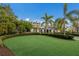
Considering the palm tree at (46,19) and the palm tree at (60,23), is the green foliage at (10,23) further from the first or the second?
the palm tree at (60,23)

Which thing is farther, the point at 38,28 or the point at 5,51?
the point at 38,28

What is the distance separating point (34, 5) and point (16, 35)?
0.43 meters

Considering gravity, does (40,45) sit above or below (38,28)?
below

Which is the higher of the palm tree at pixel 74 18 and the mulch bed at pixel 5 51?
the palm tree at pixel 74 18

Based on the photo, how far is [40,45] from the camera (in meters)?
4.11

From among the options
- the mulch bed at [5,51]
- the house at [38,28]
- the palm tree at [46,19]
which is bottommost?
the mulch bed at [5,51]

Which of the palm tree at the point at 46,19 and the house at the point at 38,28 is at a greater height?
the palm tree at the point at 46,19

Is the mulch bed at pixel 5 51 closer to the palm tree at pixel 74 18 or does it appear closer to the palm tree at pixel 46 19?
the palm tree at pixel 46 19

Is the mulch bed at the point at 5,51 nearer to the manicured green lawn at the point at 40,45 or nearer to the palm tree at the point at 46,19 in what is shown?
the manicured green lawn at the point at 40,45

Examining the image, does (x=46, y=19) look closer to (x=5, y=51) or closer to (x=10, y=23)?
(x=10, y=23)

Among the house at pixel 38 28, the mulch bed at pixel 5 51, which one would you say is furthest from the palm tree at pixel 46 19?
the mulch bed at pixel 5 51

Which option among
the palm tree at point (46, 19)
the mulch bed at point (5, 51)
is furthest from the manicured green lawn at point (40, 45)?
the palm tree at point (46, 19)

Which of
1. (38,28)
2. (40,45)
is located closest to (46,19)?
(38,28)

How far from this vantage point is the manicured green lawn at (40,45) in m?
4.07
